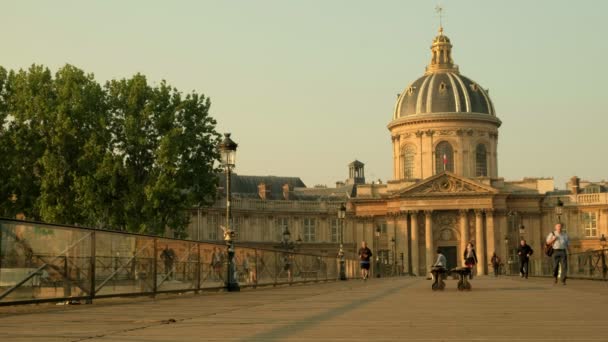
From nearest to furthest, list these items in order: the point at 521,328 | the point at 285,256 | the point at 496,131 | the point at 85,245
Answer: the point at 521,328
the point at 85,245
the point at 285,256
the point at 496,131

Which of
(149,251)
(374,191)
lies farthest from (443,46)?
(149,251)

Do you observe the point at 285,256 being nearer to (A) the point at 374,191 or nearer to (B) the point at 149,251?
(B) the point at 149,251

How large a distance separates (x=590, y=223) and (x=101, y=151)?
61.7 meters

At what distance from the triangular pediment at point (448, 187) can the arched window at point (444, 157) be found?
5.52 metres

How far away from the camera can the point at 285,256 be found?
35.5m

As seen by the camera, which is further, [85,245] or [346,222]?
[346,222]

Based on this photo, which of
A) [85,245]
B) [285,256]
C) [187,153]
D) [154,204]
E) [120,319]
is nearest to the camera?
[120,319]

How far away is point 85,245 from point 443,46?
97161 mm

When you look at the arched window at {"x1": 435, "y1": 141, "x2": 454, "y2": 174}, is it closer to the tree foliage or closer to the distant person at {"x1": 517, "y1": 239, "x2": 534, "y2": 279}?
the tree foliage

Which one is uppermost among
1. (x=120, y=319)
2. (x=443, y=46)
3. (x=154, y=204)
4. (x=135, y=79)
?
(x=443, y=46)

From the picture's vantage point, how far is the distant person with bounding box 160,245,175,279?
878 inches

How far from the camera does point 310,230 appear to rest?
105 m

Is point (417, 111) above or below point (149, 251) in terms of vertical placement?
above

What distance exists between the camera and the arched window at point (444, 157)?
334 ft
